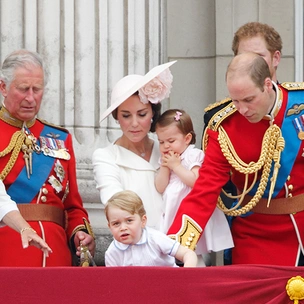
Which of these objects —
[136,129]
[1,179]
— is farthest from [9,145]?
[136,129]

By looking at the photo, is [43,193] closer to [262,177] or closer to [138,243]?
[138,243]

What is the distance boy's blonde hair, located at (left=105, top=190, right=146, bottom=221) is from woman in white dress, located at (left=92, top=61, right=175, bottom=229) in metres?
0.32

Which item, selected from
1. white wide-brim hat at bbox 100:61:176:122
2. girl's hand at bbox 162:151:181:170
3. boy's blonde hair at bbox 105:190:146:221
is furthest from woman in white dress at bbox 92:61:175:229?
boy's blonde hair at bbox 105:190:146:221

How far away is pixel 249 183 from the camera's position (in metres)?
5.27

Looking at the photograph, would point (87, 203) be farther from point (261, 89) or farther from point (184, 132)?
point (261, 89)

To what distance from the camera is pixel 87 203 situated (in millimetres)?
6199

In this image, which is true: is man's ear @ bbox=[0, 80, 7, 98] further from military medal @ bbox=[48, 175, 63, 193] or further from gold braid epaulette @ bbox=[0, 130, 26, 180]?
military medal @ bbox=[48, 175, 63, 193]

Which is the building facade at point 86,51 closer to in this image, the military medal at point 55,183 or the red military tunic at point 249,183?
the military medal at point 55,183

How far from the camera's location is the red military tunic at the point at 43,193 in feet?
17.3

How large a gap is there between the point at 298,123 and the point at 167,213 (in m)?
0.61

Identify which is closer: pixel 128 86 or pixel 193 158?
pixel 193 158

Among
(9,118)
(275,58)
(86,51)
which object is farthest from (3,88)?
(275,58)

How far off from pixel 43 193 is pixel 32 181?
67 millimetres

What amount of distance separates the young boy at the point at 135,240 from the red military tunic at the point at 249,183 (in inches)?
6.5
